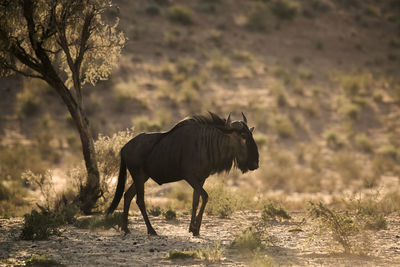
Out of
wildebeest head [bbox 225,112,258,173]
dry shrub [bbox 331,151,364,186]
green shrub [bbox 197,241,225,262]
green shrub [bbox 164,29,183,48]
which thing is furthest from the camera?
green shrub [bbox 164,29,183,48]

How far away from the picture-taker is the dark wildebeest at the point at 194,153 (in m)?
8.90

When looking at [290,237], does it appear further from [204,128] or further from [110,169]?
[110,169]

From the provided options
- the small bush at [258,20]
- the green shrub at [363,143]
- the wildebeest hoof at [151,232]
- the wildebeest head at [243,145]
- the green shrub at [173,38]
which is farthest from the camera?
the small bush at [258,20]

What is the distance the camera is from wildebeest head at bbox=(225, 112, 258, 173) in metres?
8.97

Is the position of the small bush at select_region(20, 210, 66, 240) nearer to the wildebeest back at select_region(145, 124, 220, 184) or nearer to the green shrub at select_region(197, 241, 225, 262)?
the wildebeest back at select_region(145, 124, 220, 184)

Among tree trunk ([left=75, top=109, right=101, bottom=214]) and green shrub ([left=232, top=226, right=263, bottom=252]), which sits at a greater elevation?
tree trunk ([left=75, top=109, right=101, bottom=214])

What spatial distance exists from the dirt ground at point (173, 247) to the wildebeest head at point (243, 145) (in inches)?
54.9

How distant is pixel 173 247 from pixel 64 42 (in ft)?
17.9

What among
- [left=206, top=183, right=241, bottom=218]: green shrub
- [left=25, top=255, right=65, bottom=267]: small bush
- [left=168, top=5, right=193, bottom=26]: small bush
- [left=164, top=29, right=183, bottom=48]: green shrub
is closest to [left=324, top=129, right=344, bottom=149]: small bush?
[left=206, top=183, right=241, bottom=218]: green shrub

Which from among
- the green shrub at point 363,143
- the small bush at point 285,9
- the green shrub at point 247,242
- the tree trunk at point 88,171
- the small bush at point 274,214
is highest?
the small bush at point 285,9

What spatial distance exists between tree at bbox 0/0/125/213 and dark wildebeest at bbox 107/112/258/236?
266 centimetres

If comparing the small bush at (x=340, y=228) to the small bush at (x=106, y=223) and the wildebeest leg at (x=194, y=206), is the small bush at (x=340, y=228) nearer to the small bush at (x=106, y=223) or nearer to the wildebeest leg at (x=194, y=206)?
the wildebeest leg at (x=194, y=206)

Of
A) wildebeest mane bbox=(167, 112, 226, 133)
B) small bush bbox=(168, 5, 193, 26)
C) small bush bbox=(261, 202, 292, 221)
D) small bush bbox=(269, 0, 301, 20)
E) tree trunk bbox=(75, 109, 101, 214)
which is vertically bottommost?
small bush bbox=(261, 202, 292, 221)

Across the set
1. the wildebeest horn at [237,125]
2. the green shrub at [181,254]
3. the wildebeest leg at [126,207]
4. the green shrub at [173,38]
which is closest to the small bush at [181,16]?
the green shrub at [173,38]
